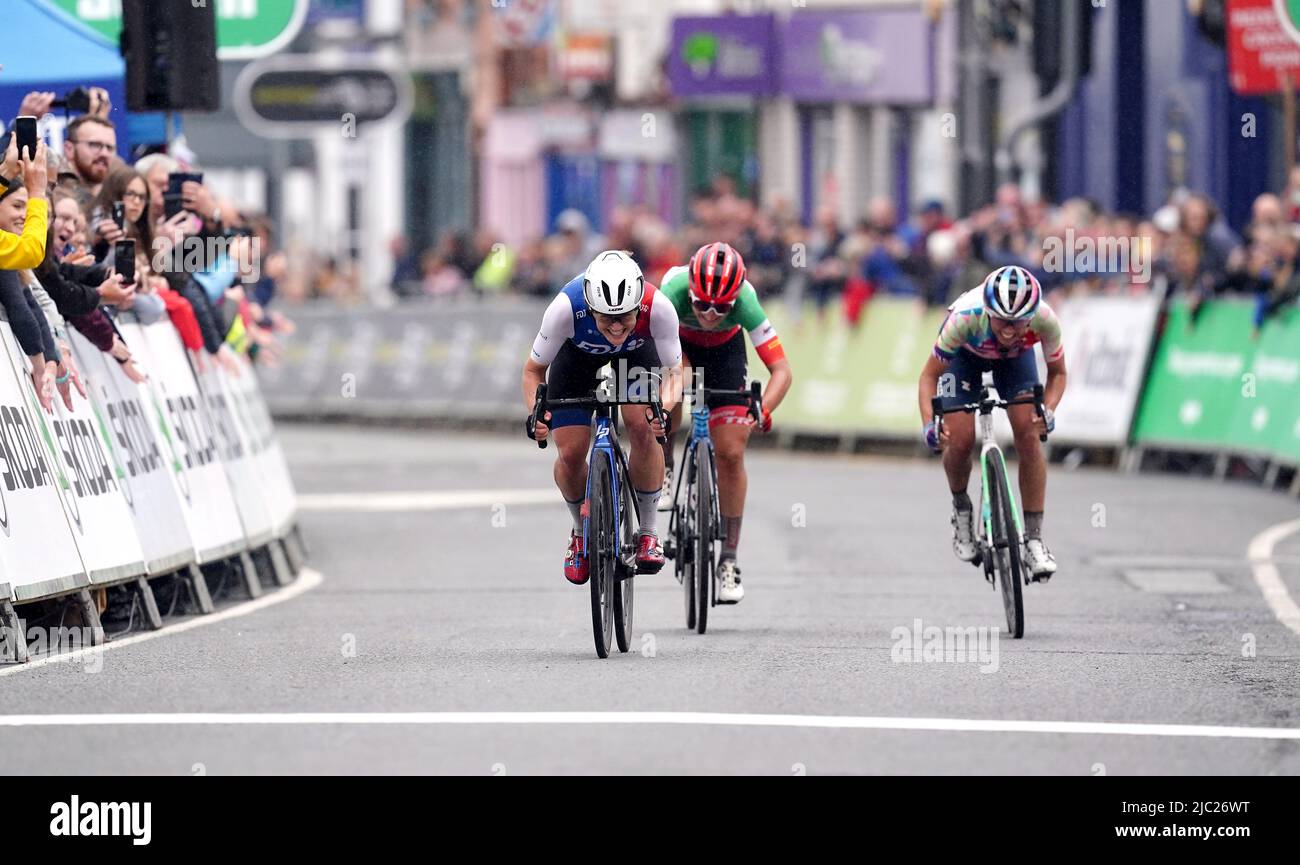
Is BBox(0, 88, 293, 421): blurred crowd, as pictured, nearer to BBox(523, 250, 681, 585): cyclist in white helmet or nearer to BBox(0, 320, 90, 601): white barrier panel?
BBox(0, 320, 90, 601): white barrier panel

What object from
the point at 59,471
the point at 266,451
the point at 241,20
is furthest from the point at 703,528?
the point at 241,20

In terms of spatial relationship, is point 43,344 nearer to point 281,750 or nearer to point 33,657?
point 33,657

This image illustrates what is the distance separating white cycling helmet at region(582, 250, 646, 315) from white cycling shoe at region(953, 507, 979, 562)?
263cm

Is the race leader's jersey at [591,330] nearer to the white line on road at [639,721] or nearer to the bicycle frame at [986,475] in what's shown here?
the bicycle frame at [986,475]

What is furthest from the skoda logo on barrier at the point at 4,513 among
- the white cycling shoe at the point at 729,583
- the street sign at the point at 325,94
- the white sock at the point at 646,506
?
the street sign at the point at 325,94

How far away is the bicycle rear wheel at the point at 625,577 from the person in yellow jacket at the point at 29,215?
8.04 feet

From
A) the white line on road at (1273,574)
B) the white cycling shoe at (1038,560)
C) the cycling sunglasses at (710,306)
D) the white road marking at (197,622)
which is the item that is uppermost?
the cycling sunglasses at (710,306)

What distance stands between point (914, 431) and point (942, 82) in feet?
55.0

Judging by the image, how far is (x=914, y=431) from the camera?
26.2 metres

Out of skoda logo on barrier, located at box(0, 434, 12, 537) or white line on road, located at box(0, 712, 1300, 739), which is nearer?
white line on road, located at box(0, 712, 1300, 739)

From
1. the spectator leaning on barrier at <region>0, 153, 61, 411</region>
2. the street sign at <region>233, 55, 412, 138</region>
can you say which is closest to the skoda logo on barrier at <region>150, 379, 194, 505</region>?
the spectator leaning on barrier at <region>0, 153, 61, 411</region>

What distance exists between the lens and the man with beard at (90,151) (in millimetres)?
14242

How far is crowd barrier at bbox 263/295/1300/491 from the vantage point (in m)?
22.7
